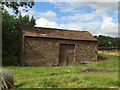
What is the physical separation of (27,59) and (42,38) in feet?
9.89

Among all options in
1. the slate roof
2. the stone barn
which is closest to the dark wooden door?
the stone barn

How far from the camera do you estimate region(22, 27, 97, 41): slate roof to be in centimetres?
3419

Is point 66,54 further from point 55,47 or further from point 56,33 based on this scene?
point 56,33

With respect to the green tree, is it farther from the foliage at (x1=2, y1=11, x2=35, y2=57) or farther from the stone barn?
the stone barn

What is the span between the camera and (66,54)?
3581 centimetres

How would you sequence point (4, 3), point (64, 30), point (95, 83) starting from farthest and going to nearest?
point (64, 30), point (4, 3), point (95, 83)

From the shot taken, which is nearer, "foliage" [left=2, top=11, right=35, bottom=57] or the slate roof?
the slate roof

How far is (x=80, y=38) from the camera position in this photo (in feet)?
120

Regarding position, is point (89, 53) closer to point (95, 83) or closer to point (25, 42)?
point (25, 42)

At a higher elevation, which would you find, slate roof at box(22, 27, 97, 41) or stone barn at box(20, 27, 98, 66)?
slate roof at box(22, 27, 97, 41)

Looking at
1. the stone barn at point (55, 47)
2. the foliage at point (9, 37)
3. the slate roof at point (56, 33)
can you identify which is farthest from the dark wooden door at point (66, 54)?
the foliage at point (9, 37)

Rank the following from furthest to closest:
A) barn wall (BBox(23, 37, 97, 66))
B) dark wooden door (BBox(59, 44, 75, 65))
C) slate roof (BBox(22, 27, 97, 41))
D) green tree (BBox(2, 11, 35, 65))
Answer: green tree (BBox(2, 11, 35, 65)) → dark wooden door (BBox(59, 44, 75, 65)) → slate roof (BBox(22, 27, 97, 41)) → barn wall (BBox(23, 37, 97, 66))

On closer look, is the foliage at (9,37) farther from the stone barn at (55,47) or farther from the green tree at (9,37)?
the stone barn at (55,47)

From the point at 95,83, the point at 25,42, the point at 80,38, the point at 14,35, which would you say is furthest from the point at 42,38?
the point at 95,83
